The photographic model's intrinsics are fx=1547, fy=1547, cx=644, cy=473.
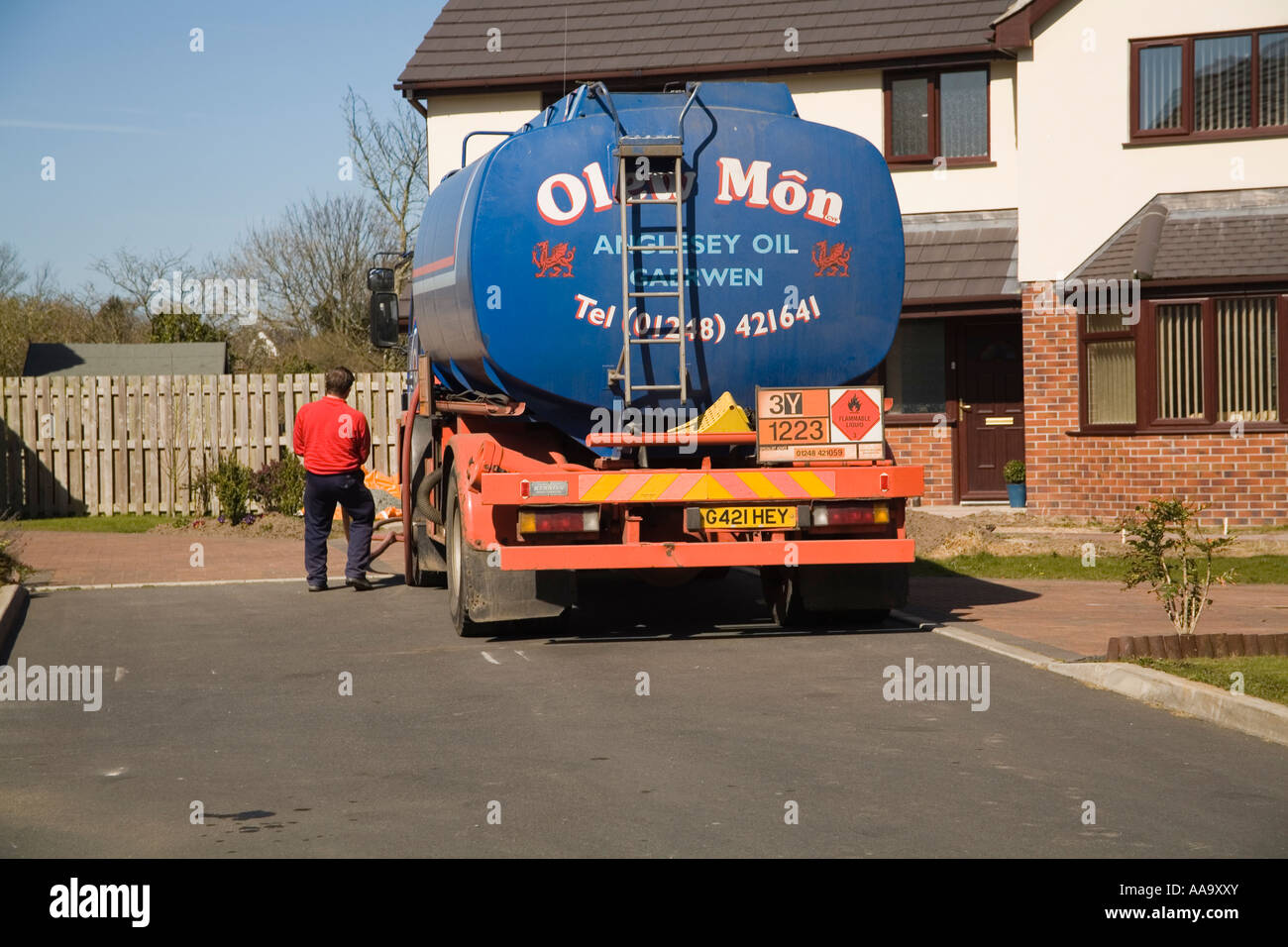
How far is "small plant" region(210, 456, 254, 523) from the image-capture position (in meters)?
20.3

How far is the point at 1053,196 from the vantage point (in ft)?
65.6

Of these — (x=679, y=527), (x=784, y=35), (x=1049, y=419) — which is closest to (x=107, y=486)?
(x=784, y=35)

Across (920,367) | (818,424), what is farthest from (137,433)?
(818,424)

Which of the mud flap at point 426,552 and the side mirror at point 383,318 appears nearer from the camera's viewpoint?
the mud flap at point 426,552

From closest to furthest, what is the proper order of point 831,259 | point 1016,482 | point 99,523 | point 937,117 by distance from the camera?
point 831,259
point 1016,482
point 99,523
point 937,117

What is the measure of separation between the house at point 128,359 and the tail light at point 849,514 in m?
27.3

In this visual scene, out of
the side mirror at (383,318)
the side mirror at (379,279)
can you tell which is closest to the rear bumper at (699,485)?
the side mirror at (383,318)

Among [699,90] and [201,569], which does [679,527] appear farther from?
[201,569]

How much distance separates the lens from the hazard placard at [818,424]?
10.2 meters

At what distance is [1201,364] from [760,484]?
10.5 m

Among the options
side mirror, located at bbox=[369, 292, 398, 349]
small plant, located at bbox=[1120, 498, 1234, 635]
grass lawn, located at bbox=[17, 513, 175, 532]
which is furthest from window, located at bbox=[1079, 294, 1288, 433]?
grass lawn, located at bbox=[17, 513, 175, 532]

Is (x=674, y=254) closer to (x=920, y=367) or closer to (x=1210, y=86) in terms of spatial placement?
(x=1210, y=86)

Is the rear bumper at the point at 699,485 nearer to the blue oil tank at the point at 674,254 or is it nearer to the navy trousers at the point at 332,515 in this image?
the blue oil tank at the point at 674,254
